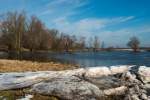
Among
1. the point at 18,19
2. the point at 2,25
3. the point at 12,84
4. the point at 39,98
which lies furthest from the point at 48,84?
the point at 2,25

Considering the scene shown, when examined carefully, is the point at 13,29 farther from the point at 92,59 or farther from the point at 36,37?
the point at 92,59

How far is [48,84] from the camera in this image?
8.10 metres

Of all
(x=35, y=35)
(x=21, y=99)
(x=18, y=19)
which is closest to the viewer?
(x=21, y=99)

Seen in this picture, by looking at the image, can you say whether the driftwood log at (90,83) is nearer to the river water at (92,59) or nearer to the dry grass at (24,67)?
the dry grass at (24,67)

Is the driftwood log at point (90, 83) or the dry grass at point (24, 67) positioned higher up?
the driftwood log at point (90, 83)

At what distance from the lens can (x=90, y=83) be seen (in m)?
8.22

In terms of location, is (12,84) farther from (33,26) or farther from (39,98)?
(33,26)

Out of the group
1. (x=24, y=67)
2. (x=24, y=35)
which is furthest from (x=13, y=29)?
(x=24, y=67)

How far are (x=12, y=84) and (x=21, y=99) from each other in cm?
99

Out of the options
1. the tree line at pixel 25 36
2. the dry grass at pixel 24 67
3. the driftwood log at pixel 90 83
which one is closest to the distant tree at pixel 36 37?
the tree line at pixel 25 36

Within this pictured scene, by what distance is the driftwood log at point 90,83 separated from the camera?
7757mm

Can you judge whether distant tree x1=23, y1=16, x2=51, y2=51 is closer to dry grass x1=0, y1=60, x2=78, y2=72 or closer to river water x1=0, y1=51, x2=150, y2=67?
river water x1=0, y1=51, x2=150, y2=67

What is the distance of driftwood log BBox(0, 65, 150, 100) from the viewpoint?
7.76 metres

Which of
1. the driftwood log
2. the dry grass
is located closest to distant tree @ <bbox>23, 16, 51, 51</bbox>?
the dry grass
